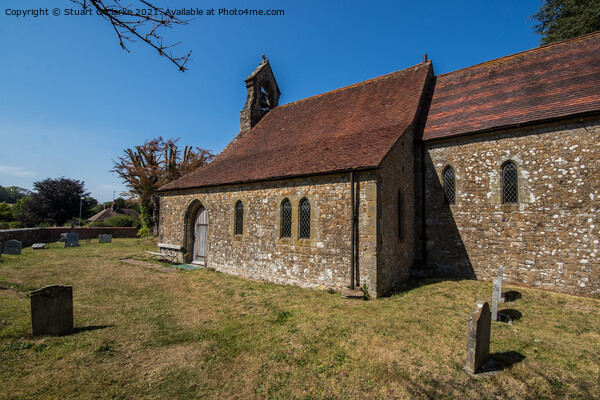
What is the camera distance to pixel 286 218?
460 inches

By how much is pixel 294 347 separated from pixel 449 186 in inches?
362

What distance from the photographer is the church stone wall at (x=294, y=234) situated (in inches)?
373

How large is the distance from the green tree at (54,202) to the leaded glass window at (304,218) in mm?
46095

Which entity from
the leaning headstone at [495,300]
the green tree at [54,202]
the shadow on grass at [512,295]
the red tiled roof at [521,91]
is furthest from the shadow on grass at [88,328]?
the green tree at [54,202]

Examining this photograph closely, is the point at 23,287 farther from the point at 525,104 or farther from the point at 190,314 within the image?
the point at 525,104

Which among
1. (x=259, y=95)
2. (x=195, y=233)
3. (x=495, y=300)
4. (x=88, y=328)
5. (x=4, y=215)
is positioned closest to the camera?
(x=88, y=328)

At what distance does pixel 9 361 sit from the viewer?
16.8ft

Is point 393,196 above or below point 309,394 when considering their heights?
above

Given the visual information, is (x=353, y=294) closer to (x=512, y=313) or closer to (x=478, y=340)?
(x=512, y=313)

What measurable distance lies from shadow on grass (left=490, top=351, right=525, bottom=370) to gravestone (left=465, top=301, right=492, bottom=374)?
10.9 inches

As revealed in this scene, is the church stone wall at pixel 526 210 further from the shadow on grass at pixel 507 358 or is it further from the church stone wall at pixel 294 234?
the shadow on grass at pixel 507 358

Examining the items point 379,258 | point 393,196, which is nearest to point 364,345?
point 379,258

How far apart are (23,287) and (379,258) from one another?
11597mm

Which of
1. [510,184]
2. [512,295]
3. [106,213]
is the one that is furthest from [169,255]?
[106,213]
